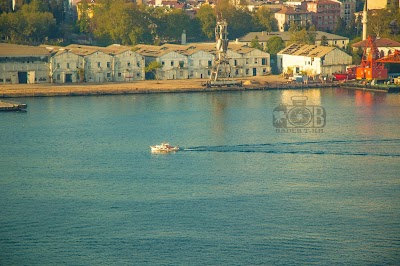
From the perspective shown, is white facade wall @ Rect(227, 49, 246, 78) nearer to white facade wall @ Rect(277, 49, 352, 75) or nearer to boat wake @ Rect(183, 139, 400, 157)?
white facade wall @ Rect(277, 49, 352, 75)

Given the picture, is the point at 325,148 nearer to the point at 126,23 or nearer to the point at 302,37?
the point at 302,37

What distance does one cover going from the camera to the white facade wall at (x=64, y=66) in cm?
2595

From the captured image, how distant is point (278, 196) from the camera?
13461 millimetres

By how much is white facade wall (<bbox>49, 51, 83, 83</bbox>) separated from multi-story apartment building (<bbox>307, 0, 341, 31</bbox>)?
13.9 metres

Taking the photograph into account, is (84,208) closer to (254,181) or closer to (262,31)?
(254,181)

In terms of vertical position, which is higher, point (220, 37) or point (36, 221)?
point (220, 37)

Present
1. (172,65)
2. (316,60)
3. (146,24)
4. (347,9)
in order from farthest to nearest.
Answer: (347,9)
(146,24)
(172,65)
(316,60)

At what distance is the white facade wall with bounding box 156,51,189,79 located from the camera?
88.5 ft

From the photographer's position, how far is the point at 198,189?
13922 millimetres

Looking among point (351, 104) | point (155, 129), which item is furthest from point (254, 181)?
point (351, 104)

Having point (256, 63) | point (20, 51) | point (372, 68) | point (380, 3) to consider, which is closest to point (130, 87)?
point (20, 51)

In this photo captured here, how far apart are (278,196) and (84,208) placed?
2.57 metres

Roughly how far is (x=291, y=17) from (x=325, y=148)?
2024 cm

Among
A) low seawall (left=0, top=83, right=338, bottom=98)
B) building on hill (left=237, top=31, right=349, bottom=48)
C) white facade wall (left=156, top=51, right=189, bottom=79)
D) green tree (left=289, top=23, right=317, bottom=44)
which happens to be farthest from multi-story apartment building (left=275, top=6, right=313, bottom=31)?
low seawall (left=0, top=83, right=338, bottom=98)
